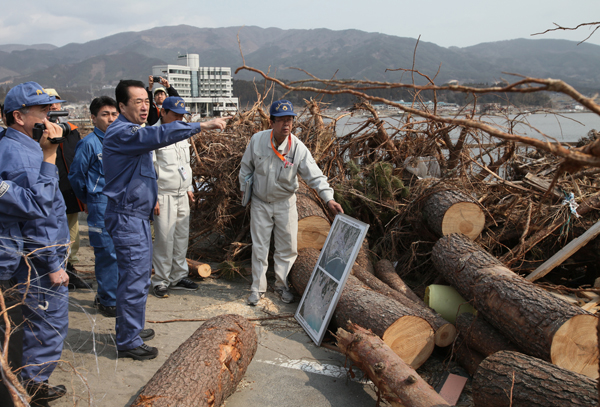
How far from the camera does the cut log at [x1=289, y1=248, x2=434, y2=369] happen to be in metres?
3.21

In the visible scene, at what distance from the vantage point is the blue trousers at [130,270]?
3072mm

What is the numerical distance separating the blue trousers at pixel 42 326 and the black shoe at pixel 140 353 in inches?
27.1

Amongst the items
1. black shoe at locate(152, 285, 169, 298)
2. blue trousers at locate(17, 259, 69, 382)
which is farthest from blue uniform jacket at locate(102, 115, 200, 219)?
black shoe at locate(152, 285, 169, 298)

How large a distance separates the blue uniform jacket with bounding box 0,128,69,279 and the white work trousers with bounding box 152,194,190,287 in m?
1.87

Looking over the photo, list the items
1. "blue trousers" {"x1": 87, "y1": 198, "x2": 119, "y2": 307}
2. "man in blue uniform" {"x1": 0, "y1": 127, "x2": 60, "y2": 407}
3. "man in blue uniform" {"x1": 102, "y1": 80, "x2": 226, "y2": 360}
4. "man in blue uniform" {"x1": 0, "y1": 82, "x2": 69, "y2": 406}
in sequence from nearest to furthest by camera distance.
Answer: "man in blue uniform" {"x1": 0, "y1": 127, "x2": 60, "y2": 407}, "man in blue uniform" {"x1": 0, "y1": 82, "x2": 69, "y2": 406}, "man in blue uniform" {"x1": 102, "y1": 80, "x2": 226, "y2": 360}, "blue trousers" {"x1": 87, "y1": 198, "x2": 119, "y2": 307}

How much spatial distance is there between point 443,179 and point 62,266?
4110 mm

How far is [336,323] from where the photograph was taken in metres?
3.82

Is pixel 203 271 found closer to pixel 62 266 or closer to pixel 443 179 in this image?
pixel 62 266

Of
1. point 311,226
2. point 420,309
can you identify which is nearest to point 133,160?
point 311,226

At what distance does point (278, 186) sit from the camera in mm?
4297

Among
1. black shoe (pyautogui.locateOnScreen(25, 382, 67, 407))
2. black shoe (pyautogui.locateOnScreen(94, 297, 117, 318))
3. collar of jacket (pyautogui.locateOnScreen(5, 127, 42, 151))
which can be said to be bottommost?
black shoe (pyautogui.locateOnScreen(94, 297, 117, 318))

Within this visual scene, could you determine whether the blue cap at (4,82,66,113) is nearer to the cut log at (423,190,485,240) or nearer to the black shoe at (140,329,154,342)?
the black shoe at (140,329,154,342)

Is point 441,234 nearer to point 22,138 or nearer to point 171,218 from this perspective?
point 171,218

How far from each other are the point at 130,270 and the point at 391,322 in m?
2.14
